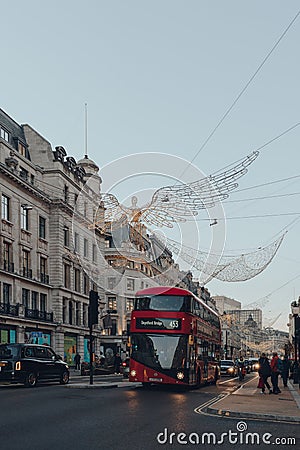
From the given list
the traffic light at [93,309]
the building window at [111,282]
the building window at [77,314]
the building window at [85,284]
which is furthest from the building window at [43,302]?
the traffic light at [93,309]

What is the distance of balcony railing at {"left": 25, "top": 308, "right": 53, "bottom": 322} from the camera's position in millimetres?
56134

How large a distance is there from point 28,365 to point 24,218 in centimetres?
3110

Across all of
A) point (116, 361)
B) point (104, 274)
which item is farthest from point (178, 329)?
point (104, 274)

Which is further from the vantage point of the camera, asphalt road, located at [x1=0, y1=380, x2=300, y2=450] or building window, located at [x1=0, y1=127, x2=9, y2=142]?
building window, located at [x1=0, y1=127, x2=9, y2=142]

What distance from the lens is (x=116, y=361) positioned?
168 ft

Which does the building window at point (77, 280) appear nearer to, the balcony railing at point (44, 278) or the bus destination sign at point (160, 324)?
the balcony railing at point (44, 278)

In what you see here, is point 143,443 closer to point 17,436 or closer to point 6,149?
point 17,436

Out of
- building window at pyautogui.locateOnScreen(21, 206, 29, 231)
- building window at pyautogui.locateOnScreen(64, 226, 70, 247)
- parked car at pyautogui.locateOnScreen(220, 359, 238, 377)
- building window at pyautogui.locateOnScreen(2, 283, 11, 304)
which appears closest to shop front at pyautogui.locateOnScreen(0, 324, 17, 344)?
building window at pyautogui.locateOnScreen(2, 283, 11, 304)

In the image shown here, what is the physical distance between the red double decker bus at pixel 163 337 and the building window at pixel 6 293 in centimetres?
2679

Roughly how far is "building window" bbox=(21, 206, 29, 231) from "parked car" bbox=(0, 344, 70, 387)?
2787 centimetres

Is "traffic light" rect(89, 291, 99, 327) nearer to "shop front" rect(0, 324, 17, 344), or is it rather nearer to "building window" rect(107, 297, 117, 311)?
"shop front" rect(0, 324, 17, 344)

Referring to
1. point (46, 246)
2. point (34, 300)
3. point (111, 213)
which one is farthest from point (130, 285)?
point (111, 213)

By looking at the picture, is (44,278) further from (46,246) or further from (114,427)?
(114,427)

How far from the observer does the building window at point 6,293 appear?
51.9m
